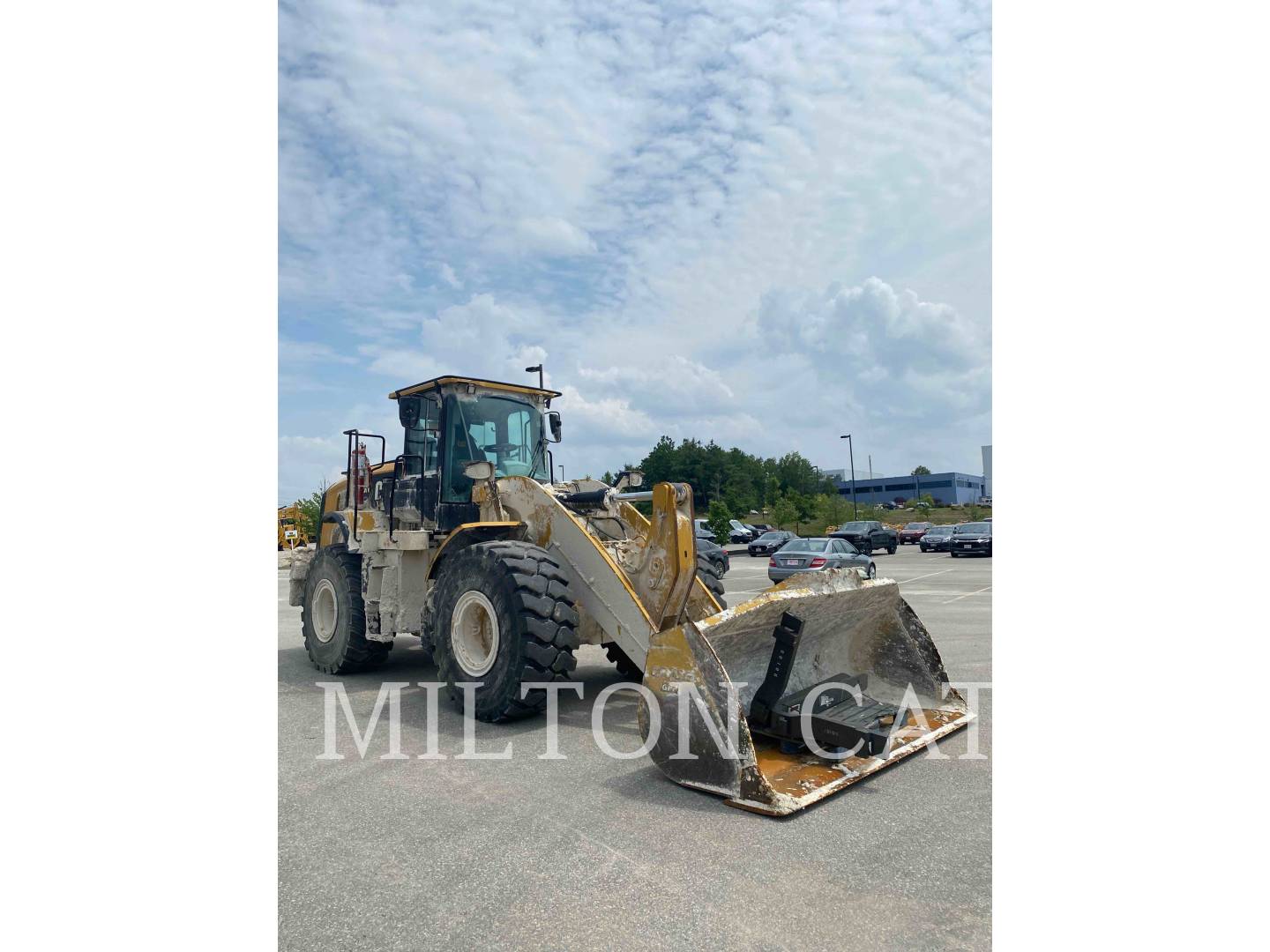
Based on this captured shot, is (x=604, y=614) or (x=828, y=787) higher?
(x=604, y=614)

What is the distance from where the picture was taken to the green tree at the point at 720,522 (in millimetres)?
39625

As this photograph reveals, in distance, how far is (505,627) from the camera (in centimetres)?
581

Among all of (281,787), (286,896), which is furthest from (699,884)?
(281,787)

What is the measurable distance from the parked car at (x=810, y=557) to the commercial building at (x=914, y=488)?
6183 cm

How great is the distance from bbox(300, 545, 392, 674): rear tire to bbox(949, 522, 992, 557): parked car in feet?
87.8

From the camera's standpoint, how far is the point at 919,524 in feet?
148

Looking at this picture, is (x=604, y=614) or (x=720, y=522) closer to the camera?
(x=604, y=614)

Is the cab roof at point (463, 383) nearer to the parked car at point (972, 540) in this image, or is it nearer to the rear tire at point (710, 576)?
the rear tire at point (710, 576)

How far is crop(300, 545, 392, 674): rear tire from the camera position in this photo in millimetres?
7988

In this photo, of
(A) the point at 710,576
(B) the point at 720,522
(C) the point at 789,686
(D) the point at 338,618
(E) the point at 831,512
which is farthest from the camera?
(E) the point at 831,512

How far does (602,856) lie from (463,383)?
484 centimetres

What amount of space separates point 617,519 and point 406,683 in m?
2.57

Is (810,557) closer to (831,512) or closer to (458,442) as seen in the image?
(458,442)

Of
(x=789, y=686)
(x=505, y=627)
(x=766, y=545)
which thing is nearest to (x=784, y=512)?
(x=766, y=545)
